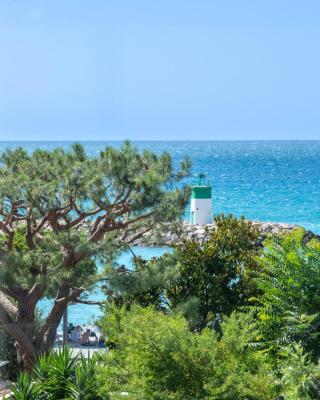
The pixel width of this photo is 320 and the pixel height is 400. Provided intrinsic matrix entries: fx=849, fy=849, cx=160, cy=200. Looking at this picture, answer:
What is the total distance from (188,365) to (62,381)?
224 centimetres

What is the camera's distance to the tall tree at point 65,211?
1165 cm

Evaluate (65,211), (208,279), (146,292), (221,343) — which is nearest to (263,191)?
(208,279)

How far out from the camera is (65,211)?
12422mm

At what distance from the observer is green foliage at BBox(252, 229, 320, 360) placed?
30.0 feet

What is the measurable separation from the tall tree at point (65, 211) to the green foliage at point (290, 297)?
2642 mm

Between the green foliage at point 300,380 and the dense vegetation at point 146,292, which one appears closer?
the green foliage at point 300,380

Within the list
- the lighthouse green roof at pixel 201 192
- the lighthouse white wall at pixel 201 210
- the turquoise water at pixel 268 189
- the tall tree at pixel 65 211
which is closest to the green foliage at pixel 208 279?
the tall tree at pixel 65 211

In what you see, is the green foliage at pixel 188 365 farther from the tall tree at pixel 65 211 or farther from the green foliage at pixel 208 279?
the green foliage at pixel 208 279

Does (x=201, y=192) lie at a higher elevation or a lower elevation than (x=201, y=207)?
higher

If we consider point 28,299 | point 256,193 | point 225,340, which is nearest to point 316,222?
point 256,193

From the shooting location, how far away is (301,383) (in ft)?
25.4

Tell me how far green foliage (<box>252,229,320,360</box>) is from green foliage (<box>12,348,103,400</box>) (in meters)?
1.98

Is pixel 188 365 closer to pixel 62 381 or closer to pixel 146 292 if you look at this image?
pixel 62 381

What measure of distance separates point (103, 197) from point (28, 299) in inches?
78.4
